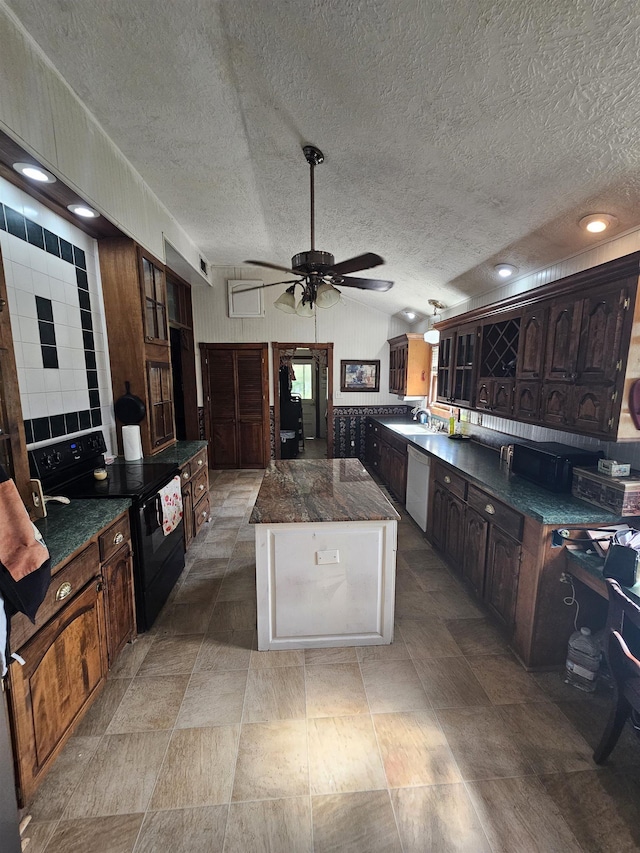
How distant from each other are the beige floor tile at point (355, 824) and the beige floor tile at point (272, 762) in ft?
0.33

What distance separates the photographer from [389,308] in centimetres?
536

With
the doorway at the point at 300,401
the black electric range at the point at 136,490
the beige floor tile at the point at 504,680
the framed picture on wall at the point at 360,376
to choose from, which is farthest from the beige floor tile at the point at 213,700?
the framed picture on wall at the point at 360,376

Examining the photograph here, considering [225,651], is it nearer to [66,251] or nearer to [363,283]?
[363,283]

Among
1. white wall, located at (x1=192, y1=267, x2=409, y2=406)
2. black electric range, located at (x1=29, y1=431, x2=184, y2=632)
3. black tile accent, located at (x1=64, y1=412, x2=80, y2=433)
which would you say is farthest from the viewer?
white wall, located at (x1=192, y1=267, x2=409, y2=406)

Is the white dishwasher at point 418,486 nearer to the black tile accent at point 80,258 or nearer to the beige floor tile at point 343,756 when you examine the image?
the beige floor tile at point 343,756

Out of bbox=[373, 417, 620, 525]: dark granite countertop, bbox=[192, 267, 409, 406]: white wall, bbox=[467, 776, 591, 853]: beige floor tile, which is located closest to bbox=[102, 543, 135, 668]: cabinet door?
bbox=[467, 776, 591, 853]: beige floor tile

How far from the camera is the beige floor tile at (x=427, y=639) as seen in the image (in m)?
2.04

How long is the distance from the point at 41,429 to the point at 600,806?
3134mm

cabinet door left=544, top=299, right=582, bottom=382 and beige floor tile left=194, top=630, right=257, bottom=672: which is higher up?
cabinet door left=544, top=299, right=582, bottom=382

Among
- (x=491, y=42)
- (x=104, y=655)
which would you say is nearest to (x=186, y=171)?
(x=491, y=42)

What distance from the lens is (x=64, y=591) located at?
143 centimetres

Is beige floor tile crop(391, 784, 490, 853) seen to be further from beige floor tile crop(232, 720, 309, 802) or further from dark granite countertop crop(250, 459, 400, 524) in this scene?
dark granite countertop crop(250, 459, 400, 524)

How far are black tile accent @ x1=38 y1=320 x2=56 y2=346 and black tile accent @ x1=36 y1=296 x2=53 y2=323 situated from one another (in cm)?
3

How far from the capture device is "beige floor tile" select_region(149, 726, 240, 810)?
1.34 metres
